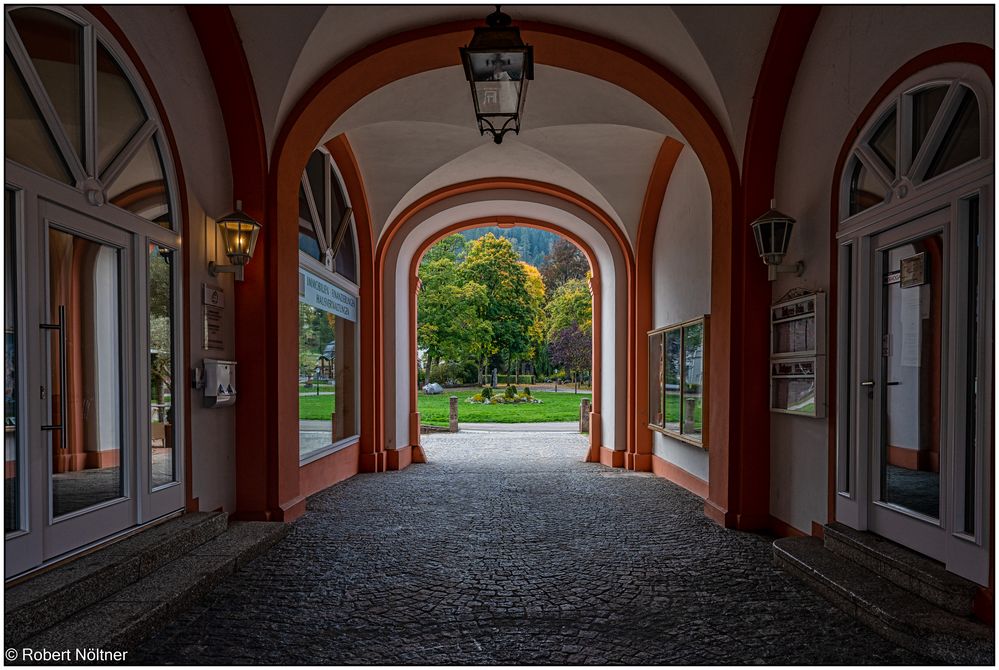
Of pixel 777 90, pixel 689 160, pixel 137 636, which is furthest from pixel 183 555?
pixel 689 160

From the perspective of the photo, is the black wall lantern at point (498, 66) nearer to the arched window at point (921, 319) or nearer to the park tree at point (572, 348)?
the arched window at point (921, 319)

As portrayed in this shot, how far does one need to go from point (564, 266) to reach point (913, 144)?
40824mm

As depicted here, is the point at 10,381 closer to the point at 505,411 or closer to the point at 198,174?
the point at 198,174

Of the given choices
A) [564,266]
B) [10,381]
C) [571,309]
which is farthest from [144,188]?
[564,266]

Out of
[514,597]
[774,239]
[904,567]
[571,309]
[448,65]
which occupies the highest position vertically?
[448,65]

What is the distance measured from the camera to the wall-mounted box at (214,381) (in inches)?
209

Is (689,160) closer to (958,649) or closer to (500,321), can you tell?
(958,649)

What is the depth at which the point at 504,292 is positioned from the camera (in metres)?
29.7

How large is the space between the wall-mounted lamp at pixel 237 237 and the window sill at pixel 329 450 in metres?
2.29

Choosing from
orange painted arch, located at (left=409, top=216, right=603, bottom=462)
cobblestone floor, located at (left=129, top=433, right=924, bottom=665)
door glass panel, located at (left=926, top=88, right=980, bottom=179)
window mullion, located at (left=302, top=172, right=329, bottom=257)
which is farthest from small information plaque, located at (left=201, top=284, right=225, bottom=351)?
orange painted arch, located at (left=409, top=216, right=603, bottom=462)

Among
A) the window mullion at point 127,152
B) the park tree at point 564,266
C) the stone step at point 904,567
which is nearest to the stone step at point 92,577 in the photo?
the window mullion at point 127,152

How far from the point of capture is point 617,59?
5844 millimetres

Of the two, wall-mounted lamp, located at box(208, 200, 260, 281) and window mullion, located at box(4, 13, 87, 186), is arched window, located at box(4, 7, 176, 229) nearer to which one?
window mullion, located at box(4, 13, 87, 186)

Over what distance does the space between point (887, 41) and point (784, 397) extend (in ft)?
8.84
